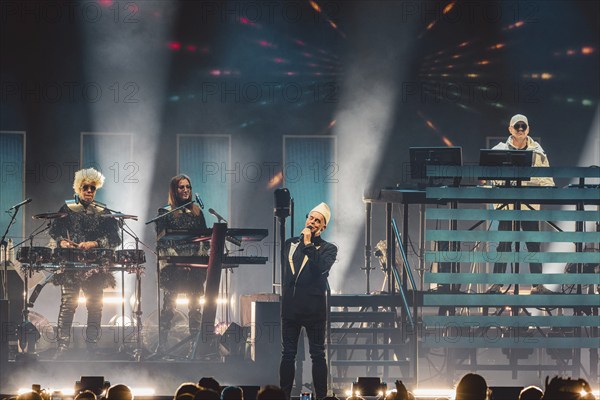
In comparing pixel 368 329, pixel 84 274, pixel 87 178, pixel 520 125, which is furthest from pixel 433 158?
pixel 84 274

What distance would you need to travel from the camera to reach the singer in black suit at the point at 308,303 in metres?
7.95

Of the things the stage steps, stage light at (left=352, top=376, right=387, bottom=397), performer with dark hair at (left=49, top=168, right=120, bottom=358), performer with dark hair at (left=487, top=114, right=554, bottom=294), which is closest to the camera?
stage light at (left=352, top=376, right=387, bottom=397)

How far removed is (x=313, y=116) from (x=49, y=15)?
13.0 ft

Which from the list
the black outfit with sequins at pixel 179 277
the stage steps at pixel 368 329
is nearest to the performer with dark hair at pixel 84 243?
the black outfit with sequins at pixel 179 277

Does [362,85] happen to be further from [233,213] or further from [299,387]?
[299,387]

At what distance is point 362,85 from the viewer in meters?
14.4

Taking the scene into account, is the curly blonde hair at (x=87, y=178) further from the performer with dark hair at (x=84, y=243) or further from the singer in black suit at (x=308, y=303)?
the singer in black suit at (x=308, y=303)

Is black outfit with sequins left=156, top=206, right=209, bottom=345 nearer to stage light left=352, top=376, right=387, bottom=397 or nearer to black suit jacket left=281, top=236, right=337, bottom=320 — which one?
black suit jacket left=281, top=236, right=337, bottom=320

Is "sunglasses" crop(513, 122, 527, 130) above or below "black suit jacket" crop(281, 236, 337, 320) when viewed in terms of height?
above

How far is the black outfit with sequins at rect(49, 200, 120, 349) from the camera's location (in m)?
9.55

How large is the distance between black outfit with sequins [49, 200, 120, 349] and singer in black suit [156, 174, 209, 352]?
0.52m

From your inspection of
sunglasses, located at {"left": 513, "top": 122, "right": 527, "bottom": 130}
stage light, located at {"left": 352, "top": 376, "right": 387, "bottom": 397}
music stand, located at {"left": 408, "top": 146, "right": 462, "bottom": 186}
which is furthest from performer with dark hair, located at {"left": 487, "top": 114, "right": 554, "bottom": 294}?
stage light, located at {"left": 352, "top": 376, "right": 387, "bottom": 397}

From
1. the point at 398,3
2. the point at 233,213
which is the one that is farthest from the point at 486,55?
the point at 233,213

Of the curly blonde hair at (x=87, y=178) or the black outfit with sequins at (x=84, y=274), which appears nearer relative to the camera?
the black outfit with sequins at (x=84, y=274)
